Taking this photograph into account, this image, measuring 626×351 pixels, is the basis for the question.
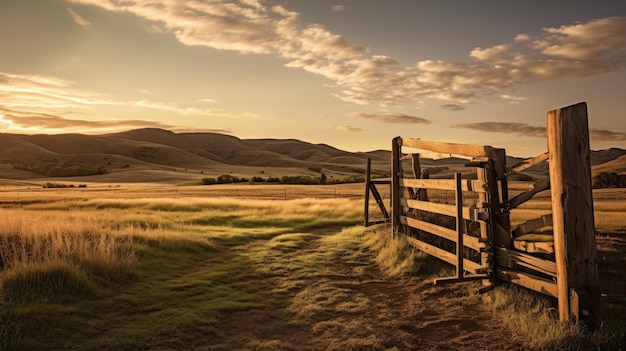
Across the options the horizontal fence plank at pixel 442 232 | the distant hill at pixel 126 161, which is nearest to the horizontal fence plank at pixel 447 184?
the horizontal fence plank at pixel 442 232

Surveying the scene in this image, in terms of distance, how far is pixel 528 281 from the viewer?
7.65 m

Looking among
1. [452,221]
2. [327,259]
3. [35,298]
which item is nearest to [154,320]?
[35,298]

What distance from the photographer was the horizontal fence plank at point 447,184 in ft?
29.0

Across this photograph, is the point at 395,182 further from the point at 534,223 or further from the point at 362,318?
the point at 362,318

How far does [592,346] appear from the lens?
6105 millimetres

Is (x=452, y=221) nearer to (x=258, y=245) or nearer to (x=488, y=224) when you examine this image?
(x=488, y=224)

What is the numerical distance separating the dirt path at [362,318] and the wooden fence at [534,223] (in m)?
0.82

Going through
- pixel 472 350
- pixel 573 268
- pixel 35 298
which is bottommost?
pixel 472 350

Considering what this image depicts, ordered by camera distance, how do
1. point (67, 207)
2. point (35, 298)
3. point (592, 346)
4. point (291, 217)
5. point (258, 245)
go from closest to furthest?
1. point (592, 346)
2. point (35, 298)
3. point (258, 245)
4. point (291, 217)
5. point (67, 207)

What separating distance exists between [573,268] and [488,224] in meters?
2.21

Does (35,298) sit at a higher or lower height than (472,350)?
higher

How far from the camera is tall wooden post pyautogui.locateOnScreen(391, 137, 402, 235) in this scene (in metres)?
14.3

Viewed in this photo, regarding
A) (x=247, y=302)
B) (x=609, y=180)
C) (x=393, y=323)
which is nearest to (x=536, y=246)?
(x=393, y=323)

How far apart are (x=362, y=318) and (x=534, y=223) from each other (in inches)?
131
